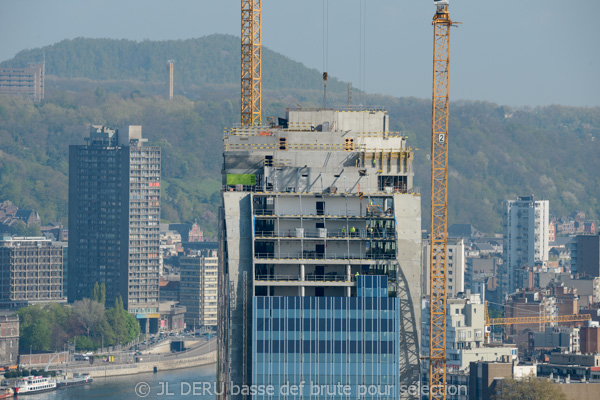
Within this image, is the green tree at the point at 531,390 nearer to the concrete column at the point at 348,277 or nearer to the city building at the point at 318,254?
the city building at the point at 318,254

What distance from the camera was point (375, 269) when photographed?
9169 cm

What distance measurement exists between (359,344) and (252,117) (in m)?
45.8

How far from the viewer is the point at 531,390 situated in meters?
133

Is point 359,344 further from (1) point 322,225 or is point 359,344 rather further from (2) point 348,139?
(2) point 348,139

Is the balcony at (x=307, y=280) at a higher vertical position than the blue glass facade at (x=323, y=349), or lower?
higher

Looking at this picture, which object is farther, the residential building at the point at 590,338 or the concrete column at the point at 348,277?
the residential building at the point at 590,338

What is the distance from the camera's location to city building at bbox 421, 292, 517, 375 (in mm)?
164375

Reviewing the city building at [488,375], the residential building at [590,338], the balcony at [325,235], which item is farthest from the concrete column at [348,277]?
the residential building at [590,338]

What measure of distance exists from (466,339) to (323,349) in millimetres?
87893

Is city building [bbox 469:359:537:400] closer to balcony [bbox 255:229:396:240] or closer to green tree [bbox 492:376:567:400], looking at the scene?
green tree [bbox 492:376:567:400]

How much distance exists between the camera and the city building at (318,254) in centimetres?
8862

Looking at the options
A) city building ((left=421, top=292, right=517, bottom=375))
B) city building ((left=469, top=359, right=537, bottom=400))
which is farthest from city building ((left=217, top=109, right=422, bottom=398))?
city building ((left=421, top=292, right=517, bottom=375))

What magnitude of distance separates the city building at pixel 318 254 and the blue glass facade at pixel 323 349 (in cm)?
5

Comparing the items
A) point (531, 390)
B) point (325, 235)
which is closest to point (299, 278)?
point (325, 235)
